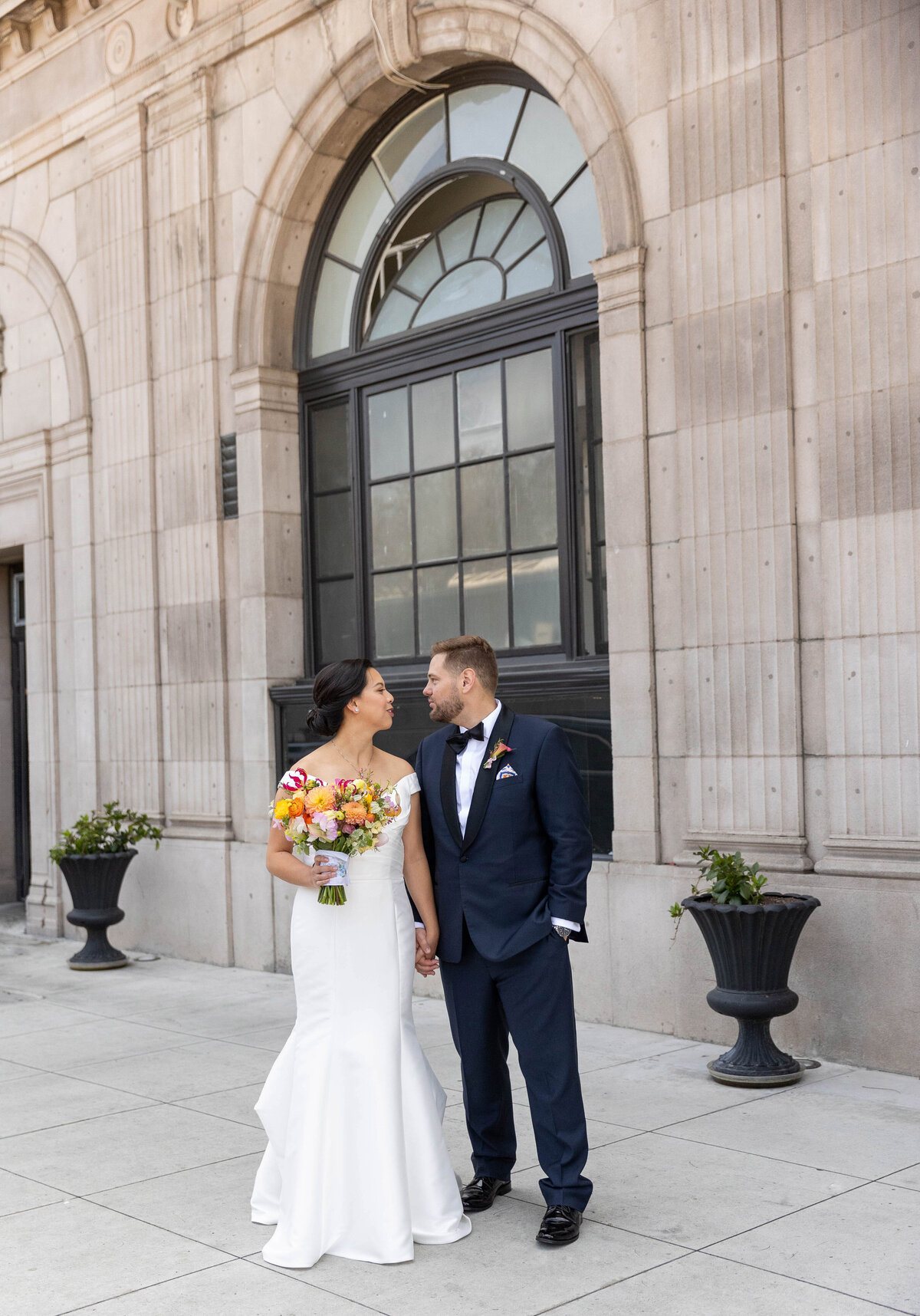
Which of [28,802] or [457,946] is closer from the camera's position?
[457,946]

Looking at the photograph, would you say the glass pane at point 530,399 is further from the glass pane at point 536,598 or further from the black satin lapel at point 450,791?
the black satin lapel at point 450,791

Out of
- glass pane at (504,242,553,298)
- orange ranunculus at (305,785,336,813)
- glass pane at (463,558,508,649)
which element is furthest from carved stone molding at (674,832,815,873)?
glass pane at (504,242,553,298)

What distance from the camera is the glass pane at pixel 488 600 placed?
9047 mm

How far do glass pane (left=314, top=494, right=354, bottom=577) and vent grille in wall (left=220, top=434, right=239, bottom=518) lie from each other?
2.12 ft

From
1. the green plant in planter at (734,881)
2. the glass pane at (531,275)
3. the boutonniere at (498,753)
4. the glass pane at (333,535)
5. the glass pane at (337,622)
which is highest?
the glass pane at (531,275)

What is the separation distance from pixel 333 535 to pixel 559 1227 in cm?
669

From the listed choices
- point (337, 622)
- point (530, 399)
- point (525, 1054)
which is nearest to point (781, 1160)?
point (525, 1054)

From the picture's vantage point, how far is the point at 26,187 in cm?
1263

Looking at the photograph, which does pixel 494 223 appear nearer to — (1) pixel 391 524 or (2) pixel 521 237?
(2) pixel 521 237

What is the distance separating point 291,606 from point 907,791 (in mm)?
5279

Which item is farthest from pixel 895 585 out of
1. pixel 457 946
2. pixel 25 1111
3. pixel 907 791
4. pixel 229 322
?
pixel 229 322

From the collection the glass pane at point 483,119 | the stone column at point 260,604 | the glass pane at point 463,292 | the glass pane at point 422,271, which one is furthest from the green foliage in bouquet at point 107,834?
the glass pane at point 483,119

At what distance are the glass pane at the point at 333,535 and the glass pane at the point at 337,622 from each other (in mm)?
130

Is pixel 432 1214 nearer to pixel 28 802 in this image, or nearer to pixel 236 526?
pixel 236 526
